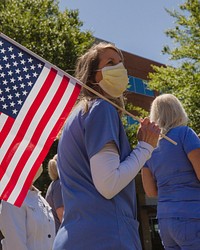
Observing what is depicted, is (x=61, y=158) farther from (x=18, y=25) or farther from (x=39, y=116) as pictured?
(x=18, y=25)

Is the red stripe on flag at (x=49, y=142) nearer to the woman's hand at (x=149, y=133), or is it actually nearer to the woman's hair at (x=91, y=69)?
the woman's hair at (x=91, y=69)

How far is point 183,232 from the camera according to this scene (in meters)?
3.76

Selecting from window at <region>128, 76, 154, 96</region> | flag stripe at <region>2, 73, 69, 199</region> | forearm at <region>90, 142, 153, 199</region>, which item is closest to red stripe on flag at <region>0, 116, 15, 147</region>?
flag stripe at <region>2, 73, 69, 199</region>

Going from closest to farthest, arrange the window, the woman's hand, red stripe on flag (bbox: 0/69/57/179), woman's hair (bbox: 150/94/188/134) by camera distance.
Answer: the woman's hand
red stripe on flag (bbox: 0/69/57/179)
woman's hair (bbox: 150/94/188/134)
the window

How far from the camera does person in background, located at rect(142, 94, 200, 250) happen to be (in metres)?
3.77

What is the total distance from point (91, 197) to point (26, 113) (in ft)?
2.88

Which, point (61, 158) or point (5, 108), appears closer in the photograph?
point (61, 158)

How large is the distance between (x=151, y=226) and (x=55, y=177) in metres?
25.5

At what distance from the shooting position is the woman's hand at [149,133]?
9.04 ft

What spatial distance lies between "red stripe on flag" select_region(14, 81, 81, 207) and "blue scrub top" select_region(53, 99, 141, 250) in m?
0.29

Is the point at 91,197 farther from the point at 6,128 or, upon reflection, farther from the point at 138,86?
the point at 138,86

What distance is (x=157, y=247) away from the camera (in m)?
28.4

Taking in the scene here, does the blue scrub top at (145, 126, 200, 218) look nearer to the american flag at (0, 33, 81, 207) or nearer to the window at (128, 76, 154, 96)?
the american flag at (0, 33, 81, 207)

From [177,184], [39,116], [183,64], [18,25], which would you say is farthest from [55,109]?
[183,64]
